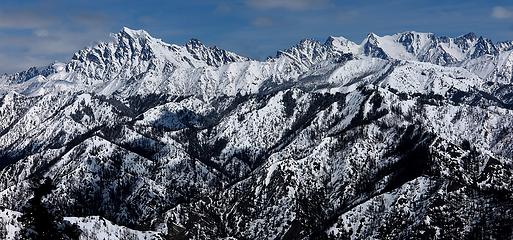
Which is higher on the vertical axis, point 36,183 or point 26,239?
point 36,183
